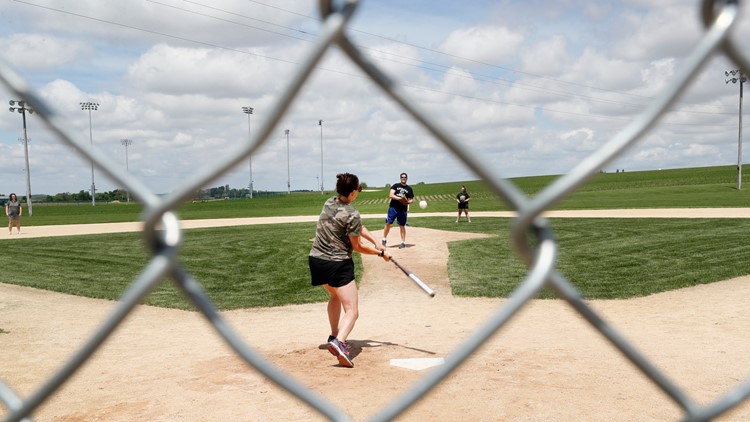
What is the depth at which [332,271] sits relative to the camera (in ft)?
20.8

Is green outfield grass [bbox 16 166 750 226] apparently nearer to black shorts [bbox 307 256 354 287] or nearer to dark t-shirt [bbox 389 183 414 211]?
dark t-shirt [bbox 389 183 414 211]

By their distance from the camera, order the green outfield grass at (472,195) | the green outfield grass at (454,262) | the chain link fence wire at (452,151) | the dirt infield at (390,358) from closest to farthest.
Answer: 1. the chain link fence wire at (452,151)
2. the dirt infield at (390,358)
3. the green outfield grass at (454,262)
4. the green outfield grass at (472,195)

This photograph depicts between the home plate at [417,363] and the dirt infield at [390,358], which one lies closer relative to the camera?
the dirt infield at [390,358]

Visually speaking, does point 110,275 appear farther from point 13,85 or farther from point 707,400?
point 13,85

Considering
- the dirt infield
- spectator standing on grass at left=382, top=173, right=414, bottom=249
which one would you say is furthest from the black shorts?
spectator standing on grass at left=382, top=173, right=414, bottom=249

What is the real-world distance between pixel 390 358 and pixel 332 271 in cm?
121

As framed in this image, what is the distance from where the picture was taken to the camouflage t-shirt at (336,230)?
626 centimetres

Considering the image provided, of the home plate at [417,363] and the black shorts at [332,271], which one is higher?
the black shorts at [332,271]

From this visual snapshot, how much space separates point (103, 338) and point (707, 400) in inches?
216

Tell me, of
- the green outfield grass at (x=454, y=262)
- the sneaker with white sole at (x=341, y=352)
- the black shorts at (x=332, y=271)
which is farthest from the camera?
the green outfield grass at (x=454, y=262)

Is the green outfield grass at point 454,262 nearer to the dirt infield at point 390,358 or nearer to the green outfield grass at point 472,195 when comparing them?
the dirt infield at point 390,358

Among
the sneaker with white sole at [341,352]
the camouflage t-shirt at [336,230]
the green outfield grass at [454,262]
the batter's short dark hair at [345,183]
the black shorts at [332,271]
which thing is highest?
the batter's short dark hair at [345,183]

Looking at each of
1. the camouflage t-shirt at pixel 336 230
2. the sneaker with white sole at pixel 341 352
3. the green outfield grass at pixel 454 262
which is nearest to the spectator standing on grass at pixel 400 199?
the green outfield grass at pixel 454 262

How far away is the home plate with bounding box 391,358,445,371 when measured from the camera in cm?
625
